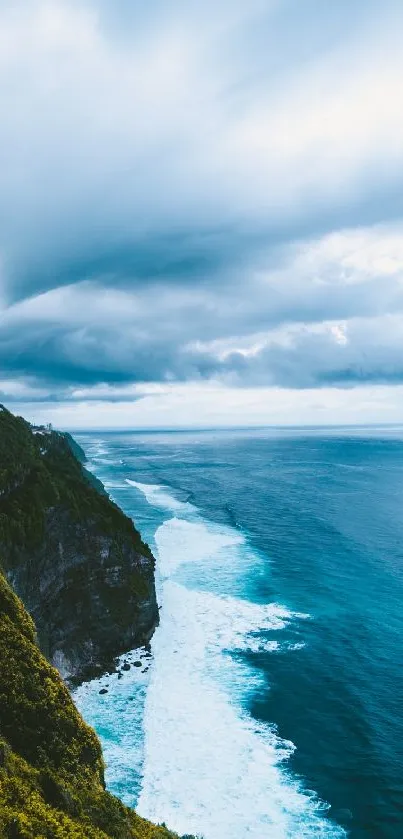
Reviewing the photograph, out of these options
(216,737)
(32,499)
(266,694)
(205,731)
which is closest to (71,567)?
(32,499)

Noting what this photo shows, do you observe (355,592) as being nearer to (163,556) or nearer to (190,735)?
(163,556)

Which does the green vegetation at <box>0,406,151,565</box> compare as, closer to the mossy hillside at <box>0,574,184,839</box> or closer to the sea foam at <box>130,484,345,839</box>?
the sea foam at <box>130,484,345,839</box>

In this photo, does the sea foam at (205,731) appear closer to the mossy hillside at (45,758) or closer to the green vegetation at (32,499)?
the mossy hillside at (45,758)

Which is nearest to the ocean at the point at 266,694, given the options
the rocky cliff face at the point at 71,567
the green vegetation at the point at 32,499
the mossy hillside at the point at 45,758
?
the rocky cliff face at the point at 71,567

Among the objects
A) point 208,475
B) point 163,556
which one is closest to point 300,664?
point 163,556

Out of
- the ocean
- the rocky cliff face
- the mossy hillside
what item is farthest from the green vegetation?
the mossy hillside

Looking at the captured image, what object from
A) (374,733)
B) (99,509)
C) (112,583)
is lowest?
(374,733)

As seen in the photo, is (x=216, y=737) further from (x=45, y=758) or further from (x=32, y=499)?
(x=32, y=499)
